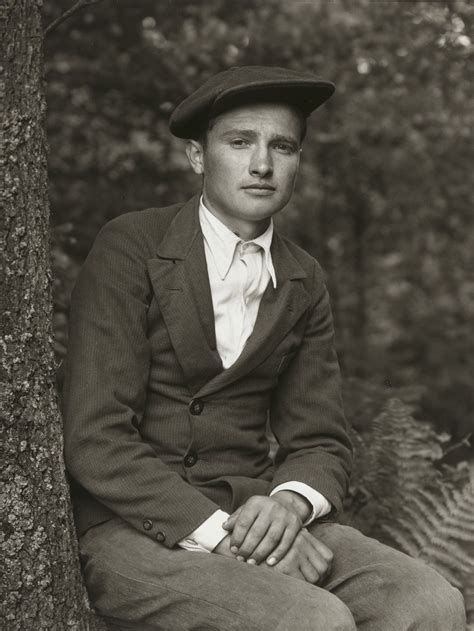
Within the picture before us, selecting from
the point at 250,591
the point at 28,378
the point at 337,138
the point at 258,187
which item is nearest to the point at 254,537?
the point at 250,591

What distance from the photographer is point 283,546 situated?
2.57 meters

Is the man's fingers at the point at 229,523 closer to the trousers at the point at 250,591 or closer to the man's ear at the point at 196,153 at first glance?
the trousers at the point at 250,591

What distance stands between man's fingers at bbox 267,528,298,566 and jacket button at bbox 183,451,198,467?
386mm

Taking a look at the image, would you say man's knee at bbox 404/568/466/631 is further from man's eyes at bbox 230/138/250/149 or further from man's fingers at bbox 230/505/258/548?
man's eyes at bbox 230/138/250/149

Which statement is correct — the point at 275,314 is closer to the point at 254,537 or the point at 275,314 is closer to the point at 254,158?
the point at 254,158

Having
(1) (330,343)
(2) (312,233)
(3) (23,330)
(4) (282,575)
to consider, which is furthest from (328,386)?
(2) (312,233)

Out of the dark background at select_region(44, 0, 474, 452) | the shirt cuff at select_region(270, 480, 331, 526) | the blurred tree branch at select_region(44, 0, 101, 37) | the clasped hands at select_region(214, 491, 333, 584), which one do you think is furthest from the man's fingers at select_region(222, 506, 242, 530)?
the blurred tree branch at select_region(44, 0, 101, 37)

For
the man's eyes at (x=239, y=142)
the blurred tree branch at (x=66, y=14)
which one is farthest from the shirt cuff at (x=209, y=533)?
the blurred tree branch at (x=66, y=14)

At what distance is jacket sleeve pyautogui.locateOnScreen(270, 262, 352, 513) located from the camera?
9.84 ft

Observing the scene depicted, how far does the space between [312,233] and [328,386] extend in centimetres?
542

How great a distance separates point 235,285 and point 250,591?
39.2 inches

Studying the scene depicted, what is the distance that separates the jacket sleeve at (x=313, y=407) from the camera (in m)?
3.00

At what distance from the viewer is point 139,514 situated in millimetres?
2562

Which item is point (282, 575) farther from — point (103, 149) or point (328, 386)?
point (103, 149)
